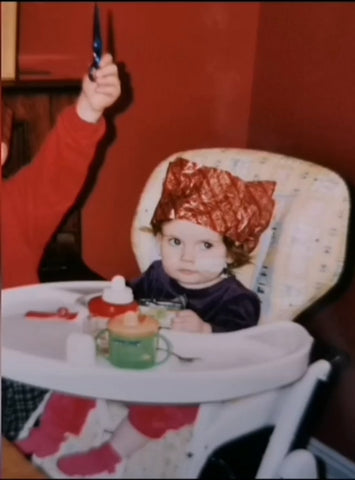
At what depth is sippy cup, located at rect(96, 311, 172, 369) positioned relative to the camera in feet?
3.06

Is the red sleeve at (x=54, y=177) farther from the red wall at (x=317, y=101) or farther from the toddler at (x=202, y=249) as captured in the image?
the red wall at (x=317, y=101)

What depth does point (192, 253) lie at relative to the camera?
1.01 meters

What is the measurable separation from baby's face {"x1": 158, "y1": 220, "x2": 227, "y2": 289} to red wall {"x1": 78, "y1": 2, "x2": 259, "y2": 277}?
5cm

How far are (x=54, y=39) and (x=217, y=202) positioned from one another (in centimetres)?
25

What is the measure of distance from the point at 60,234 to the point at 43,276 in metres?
0.05

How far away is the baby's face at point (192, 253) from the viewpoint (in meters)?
1.00

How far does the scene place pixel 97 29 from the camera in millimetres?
955

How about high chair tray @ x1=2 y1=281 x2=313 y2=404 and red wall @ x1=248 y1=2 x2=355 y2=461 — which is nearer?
high chair tray @ x1=2 y1=281 x2=313 y2=404

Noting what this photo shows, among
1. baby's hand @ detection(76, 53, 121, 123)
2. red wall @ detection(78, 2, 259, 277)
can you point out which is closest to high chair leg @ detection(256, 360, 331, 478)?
red wall @ detection(78, 2, 259, 277)

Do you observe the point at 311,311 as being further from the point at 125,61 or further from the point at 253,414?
the point at 125,61

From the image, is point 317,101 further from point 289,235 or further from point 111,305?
point 111,305

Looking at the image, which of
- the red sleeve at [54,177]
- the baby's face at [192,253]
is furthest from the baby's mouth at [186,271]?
the red sleeve at [54,177]

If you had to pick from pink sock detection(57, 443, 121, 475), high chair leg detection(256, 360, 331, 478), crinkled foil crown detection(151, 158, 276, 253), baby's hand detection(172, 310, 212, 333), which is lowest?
pink sock detection(57, 443, 121, 475)

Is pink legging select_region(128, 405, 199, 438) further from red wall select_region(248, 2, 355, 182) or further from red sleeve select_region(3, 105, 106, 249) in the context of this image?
red wall select_region(248, 2, 355, 182)
